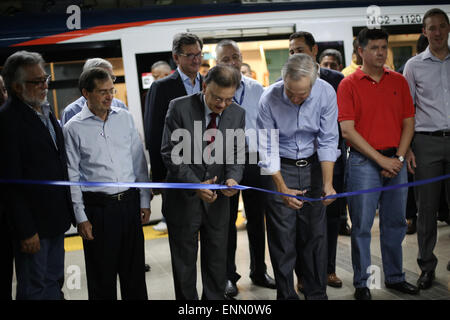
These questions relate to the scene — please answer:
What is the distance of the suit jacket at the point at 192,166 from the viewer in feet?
9.33

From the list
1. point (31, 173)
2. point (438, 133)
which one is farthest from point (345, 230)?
point (31, 173)

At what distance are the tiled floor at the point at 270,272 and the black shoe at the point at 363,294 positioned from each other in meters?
0.06

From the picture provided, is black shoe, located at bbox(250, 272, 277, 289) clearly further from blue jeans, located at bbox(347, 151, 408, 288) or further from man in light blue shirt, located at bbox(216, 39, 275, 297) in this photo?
blue jeans, located at bbox(347, 151, 408, 288)

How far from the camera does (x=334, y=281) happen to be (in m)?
3.76

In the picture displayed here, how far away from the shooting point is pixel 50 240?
2738 mm

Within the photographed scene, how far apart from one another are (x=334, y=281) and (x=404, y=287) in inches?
21.8

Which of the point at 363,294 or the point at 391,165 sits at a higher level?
the point at 391,165

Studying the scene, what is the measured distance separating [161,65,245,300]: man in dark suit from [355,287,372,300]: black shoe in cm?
117

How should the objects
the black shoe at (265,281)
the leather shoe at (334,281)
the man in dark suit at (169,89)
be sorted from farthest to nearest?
the black shoe at (265,281) → the leather shoe at (334,281) → the man in dark suit at (169,89)

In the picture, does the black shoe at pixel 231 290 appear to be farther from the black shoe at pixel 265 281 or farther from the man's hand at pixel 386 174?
the man's hand at pixel 386 174

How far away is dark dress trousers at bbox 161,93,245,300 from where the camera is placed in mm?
2857

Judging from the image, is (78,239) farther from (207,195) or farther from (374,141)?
(374,141)

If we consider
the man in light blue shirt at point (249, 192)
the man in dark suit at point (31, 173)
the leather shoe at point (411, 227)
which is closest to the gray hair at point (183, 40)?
the man in light blue shirt at point (249, 192)

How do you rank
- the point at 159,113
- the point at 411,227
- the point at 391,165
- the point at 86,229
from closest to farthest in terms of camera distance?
1. the point at 86,229
2. the point at 391,165
3. the point at 159,113
4. the point at 411,227
